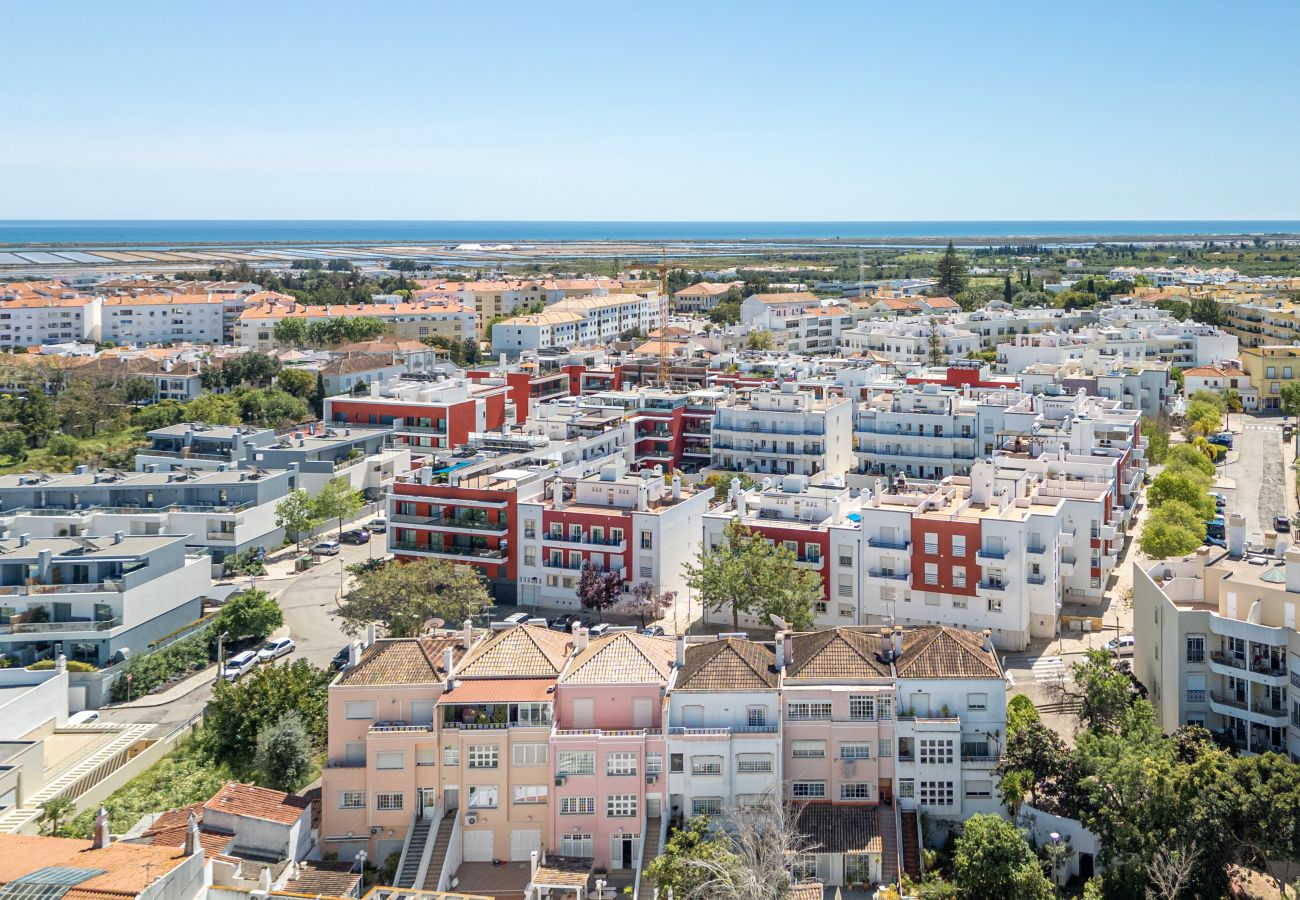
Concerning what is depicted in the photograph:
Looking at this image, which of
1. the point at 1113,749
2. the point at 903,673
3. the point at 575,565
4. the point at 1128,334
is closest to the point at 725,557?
the point at 575,565

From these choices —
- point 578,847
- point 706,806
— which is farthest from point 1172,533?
point 578,847

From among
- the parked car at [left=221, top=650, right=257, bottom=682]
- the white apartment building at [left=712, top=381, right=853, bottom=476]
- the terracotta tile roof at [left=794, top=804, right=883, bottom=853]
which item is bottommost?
the parked car at [left=221, top=650, right=257, bottom=682]

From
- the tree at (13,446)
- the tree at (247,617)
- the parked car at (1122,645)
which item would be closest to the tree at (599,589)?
the tree at (247,617)

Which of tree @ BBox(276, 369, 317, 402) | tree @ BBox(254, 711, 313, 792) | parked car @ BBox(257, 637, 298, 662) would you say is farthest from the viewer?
tree @ BBox(276, 369, 317, 402)

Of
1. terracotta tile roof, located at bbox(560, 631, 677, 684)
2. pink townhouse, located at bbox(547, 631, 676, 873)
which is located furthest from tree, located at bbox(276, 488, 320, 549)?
pink townhouse, located at bbox(547, 631, 676, 873)

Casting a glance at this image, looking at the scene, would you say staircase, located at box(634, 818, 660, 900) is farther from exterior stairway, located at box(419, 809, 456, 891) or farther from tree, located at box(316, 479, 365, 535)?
tree, located at box(316, 479, 365, 535)

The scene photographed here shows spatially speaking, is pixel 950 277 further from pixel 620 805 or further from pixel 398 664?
pixel 620 805

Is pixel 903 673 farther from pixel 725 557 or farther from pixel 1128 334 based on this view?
pixel 1128 334
